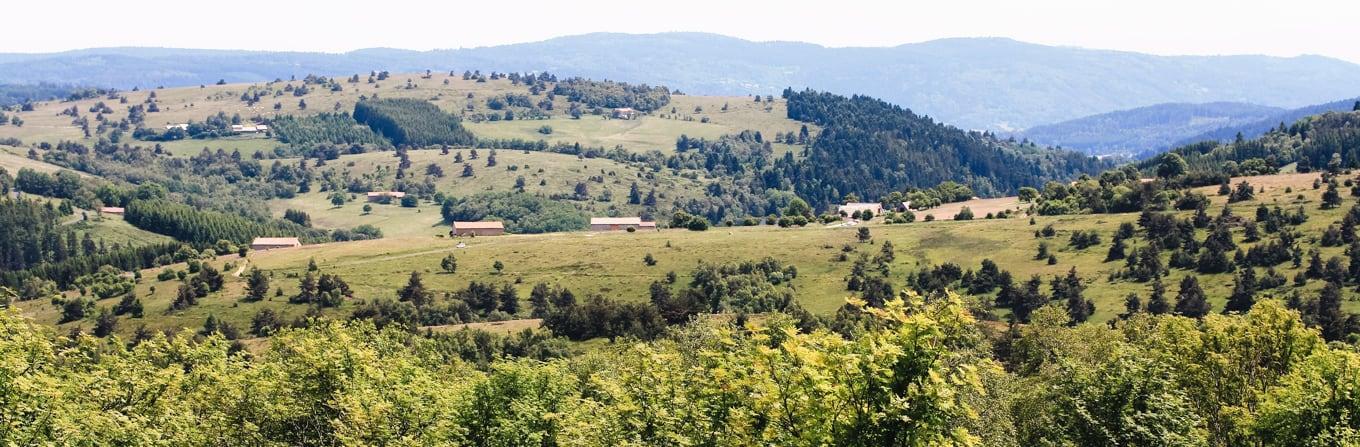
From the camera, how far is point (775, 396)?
3862 centimetres

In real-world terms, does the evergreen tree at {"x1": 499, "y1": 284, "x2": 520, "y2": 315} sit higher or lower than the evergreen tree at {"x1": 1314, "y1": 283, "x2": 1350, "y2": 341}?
lower

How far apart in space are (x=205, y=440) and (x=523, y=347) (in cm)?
7746

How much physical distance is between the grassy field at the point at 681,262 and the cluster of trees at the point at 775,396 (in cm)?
9084

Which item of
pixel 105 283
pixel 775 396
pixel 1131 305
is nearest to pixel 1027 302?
pixel 1131 305

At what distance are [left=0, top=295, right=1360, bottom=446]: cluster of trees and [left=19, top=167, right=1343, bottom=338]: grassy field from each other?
90841mm

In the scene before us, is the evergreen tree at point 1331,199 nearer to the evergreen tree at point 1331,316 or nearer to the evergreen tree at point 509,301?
the evergreen tree at point 1331,316

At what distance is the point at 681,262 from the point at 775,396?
147 m

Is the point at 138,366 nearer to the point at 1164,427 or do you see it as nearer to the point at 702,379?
the point at 702,379

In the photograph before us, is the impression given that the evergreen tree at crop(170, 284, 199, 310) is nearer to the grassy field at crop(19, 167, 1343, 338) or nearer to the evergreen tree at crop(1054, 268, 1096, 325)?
the grassy field at crop(19, 167, 1343, 338)

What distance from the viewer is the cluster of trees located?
35.0 metres

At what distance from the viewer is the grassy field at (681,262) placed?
162 m

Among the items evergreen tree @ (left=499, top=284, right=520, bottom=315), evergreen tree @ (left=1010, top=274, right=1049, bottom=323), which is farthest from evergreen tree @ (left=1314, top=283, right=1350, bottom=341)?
evergreen tree @ (left=499, top=284, right=520, bottom=315)

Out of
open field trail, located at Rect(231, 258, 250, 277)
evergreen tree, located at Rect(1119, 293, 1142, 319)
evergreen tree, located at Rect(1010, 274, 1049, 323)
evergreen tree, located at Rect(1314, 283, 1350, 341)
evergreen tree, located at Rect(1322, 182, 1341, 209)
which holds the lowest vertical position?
open field trail, located at Rect(231, 258, 250, 277)

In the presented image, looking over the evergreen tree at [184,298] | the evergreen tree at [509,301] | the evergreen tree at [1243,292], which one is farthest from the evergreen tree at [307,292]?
the evergreen tree at [1243,292]
